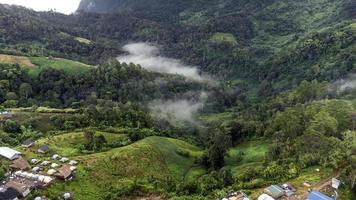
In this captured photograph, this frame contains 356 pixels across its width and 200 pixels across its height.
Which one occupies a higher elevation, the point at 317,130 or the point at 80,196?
the point at 317,130

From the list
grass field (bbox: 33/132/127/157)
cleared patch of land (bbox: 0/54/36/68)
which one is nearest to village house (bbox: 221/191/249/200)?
grass field (bbox: 33/132/127/157)

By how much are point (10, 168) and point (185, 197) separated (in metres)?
26.2

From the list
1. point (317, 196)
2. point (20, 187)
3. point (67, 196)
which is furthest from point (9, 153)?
point (317, 196)

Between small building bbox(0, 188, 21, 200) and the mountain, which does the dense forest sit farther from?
small building bbox(0, 188, 21, 200)

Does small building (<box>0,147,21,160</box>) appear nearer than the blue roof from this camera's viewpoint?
No

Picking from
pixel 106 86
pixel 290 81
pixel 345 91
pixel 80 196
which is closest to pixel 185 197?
Answer: pixel 80 196

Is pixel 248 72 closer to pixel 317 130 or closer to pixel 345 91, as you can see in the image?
pixel 345 91

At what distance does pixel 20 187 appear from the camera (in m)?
59.2

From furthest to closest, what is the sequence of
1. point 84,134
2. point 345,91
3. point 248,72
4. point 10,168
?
point 248,72 → point 345,91 → point 84,134 → point 10,168

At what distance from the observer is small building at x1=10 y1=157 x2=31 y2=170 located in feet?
216

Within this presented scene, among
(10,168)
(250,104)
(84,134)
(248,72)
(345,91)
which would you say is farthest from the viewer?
(248,72)

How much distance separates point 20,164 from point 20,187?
7912 mm

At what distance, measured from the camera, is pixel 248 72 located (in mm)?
168375

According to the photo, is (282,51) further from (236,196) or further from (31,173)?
(31,173)
